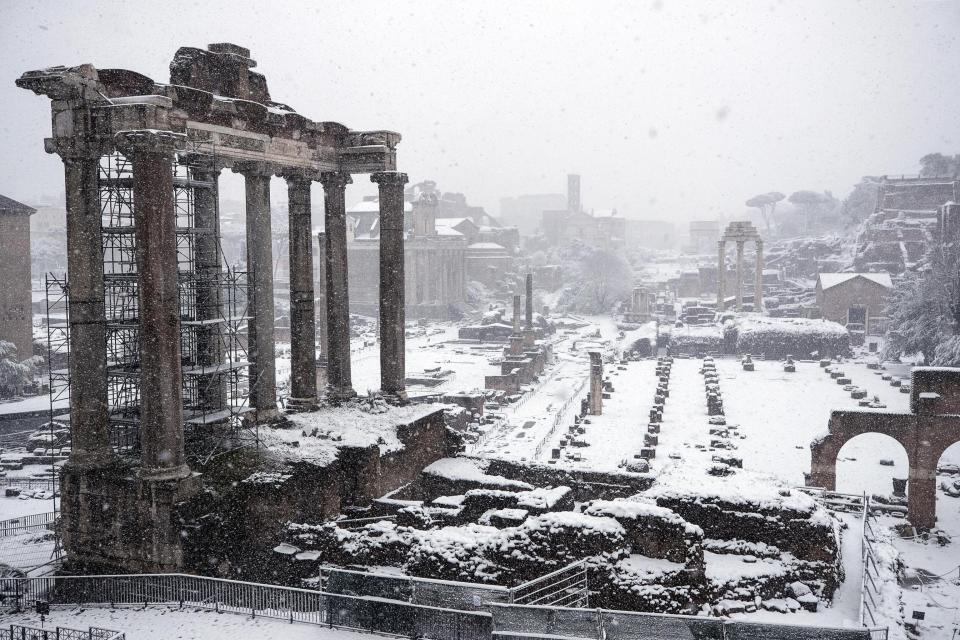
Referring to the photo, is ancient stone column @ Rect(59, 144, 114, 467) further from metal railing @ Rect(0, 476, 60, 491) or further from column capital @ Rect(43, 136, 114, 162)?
metal railing @ Rect(0, 476, 60, 491)

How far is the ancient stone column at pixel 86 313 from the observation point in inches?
433

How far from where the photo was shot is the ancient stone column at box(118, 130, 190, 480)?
10.4 meters

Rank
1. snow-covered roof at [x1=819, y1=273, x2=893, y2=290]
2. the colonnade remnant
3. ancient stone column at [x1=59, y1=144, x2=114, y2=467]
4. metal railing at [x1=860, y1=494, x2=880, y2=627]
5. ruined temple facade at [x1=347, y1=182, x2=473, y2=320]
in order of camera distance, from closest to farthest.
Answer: ancient stone column at [x1=59, y1=144, x2=114, y2=467]
metal railing at [x1=860, y1=494, x2=880, y2=627]
snow-covered roof at [x1=819, y1=273, x2=893, y2=290]
the colonnade remnant
ruined temple facade at [x1=347, y1=182, x2=473, y2=320]

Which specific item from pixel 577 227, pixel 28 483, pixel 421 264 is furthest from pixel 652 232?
pixel 28 483

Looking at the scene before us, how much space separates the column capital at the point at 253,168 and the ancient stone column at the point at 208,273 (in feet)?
1.28

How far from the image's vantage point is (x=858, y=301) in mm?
57156

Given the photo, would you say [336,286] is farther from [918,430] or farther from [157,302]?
[918,430]

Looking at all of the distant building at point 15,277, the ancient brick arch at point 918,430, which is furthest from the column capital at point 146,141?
the distant building at point 15,277

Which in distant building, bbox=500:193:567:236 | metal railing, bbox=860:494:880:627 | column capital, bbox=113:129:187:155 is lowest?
metal railing, bbox=860:494:880:627

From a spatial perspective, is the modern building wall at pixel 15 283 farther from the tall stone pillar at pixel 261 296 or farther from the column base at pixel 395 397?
the tall stone pillar at pixel 261 296

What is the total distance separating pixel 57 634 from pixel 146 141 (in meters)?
6.15

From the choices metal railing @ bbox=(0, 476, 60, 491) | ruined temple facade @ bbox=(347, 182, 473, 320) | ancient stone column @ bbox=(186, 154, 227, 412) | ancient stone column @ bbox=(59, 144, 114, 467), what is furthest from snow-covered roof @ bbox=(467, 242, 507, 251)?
ancient stone column @ bbox=(59, 144, 114, 467)

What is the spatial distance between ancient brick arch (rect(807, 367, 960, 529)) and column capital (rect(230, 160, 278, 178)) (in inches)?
626

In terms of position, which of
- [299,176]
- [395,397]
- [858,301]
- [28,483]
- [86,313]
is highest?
[299,176]
